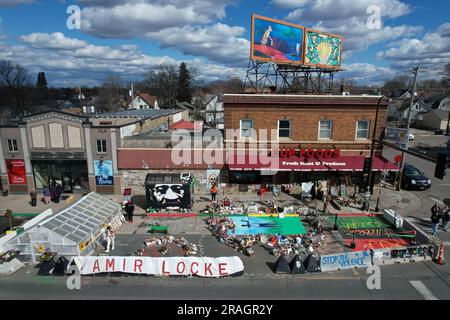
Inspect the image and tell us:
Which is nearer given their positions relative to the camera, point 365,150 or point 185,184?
point 185,184

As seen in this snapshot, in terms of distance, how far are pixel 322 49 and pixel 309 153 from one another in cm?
962

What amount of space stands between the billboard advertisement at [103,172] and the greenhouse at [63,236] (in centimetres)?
738

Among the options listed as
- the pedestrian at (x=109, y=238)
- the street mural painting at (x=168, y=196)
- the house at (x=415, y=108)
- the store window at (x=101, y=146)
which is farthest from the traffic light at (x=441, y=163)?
the house at (x=415, y=108)

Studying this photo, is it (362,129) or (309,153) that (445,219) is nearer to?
(362,129)

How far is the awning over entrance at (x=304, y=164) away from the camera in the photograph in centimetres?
2434

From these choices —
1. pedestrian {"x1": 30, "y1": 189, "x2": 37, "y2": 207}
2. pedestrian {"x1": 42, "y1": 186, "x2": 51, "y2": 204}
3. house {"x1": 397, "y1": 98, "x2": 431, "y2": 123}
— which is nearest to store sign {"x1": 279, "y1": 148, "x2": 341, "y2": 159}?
pedestrian {"x1": 42, "y1": 186, "x2": 51, "y2": 204}

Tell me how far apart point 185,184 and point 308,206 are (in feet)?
30.3

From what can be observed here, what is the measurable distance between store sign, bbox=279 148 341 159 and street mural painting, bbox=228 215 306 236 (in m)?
5.49

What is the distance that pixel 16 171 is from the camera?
84.7 feet

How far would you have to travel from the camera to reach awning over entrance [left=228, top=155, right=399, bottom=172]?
2434cm

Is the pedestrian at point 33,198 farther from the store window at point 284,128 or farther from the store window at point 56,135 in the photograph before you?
the store window at point 284,128
